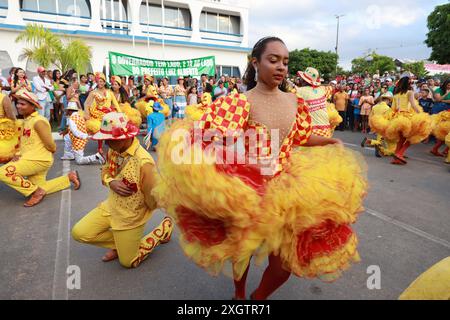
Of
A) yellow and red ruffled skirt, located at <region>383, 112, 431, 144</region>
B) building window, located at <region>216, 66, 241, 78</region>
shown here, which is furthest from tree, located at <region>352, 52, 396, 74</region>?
yellow and red ruffled skirt, located at <region>383, 112, 431, 144</region>

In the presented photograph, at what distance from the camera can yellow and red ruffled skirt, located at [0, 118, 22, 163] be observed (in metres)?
4.85

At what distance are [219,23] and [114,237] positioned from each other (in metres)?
29.5

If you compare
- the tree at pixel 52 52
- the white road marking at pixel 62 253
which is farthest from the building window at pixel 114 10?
the white road marking at pixel 62 253

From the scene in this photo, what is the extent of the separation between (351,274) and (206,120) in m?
2.00

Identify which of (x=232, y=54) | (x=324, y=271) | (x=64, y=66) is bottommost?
(x=324, y=271)

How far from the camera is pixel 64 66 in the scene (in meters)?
16.8

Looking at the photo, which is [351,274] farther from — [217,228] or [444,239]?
[217,228]

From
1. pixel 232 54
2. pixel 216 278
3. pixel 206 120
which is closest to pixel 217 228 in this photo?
pixel 206 120

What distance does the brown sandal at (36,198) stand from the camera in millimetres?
4699

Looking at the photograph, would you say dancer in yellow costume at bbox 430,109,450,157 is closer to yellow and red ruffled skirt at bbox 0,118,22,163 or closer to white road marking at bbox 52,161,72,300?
white road marking at bbox 52,161,72,300

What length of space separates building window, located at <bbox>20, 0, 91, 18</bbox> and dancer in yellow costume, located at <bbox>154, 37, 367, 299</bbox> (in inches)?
977

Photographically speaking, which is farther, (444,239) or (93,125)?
(93,125)

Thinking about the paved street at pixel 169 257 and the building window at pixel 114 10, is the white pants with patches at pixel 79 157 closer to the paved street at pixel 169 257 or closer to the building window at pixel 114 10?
the paved street at pixel 169 257

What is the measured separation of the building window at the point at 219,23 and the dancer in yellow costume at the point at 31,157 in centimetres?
2590
